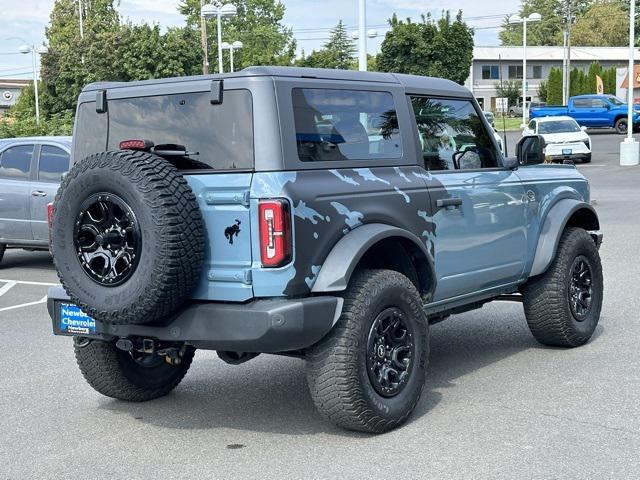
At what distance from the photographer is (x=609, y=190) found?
925 inches

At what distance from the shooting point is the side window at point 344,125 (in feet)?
17.7

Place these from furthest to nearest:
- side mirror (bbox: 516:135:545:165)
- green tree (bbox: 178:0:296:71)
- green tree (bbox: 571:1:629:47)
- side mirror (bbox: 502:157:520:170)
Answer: green tree (bbox: 571:1:629:47), green tree (bbox: 178:0:296:71), side mirror (bbox: 516:135:545:165), side mirror (bbox: 502:157:520:170)

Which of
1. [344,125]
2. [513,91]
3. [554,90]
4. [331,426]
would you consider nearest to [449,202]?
[344,125]

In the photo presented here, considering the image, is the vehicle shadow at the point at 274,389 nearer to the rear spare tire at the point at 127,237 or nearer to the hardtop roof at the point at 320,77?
the rear spare tire at the point at 127,237

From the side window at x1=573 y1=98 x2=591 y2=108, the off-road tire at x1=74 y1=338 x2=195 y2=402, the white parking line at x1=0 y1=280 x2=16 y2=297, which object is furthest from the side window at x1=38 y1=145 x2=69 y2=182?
the side window at x1=573 y1=98 x2=591 y2=108

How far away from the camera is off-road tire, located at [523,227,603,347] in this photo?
729 cm

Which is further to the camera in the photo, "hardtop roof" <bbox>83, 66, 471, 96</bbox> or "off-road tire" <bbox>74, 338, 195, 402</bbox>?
"off-road tire" <bbox>74, 338, 195, 402</bbox>

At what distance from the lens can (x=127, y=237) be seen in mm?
5043

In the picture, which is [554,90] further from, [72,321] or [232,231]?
[232,231]

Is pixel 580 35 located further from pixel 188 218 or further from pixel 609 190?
pixel 188 218

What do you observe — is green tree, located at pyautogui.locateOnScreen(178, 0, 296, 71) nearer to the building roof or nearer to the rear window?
the building roof

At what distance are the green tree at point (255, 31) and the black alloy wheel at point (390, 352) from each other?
81522mm

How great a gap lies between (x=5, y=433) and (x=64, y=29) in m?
93.3

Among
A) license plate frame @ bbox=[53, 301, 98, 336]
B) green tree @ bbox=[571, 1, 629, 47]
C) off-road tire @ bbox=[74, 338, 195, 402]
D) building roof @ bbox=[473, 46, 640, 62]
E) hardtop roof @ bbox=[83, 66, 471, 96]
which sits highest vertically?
green tree @ bbox=[571, 1, 629, 47]
